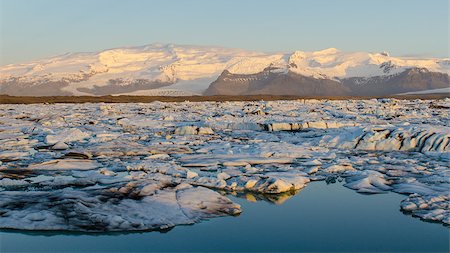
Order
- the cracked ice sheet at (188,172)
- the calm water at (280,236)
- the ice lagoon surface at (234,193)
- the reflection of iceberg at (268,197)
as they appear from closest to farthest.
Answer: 1. the calm water at (280,236)
2. the ice lagoon surface at (234,193)
3. the cracked ice sheet at (188,172)
4. the reflection of iceberg at (268,197)

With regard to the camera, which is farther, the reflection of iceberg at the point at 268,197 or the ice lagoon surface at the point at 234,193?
the reflection of iceberg at the point at 268,197

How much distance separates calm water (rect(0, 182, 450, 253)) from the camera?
5340mm

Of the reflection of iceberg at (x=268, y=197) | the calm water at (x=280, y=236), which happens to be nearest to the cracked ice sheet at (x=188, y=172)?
the reflection of iceberg at (x=268, y=197)

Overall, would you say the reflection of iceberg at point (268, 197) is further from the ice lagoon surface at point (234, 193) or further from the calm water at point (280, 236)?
the calm water at point (280, 236)

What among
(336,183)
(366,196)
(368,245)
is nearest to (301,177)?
(336,183)

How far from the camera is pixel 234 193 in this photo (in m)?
7.59

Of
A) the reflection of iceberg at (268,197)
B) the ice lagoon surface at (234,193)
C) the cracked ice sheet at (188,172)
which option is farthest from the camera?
the reflection of iceberg at (268,197)

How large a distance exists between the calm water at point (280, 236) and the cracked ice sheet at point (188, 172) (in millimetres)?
236

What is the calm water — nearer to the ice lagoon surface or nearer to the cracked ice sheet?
the ice lagoon surface

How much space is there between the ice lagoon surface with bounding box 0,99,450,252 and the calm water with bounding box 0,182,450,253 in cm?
1

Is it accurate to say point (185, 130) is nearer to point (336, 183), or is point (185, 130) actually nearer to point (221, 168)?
point (221, 168)

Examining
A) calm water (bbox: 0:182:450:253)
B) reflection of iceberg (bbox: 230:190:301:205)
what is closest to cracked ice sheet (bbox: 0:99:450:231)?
reflection of iceberg (bbox: 230:190:301:205)

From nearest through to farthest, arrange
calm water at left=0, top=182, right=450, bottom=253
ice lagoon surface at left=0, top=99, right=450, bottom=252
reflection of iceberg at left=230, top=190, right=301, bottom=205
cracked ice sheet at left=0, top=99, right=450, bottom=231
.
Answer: calm water at left=0, top=182, right=450, bottom=253 → ice lagoon surface at left=0, top=99, right=450, bottom=252 → cracked ice sheet at left=0, top=99, right=450, bottom=231 → reflection of iceberg at left=230, top=190, right=301, bottom=205

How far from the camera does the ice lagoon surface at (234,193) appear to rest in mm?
5602
